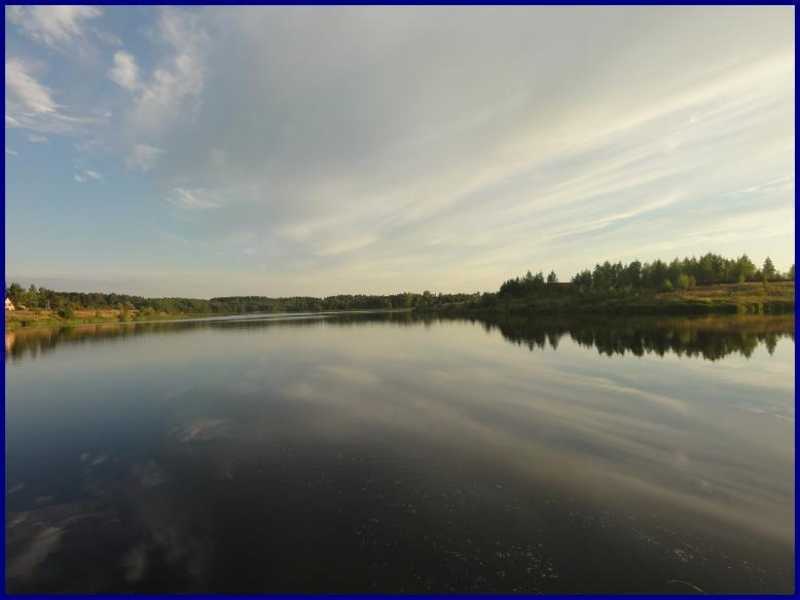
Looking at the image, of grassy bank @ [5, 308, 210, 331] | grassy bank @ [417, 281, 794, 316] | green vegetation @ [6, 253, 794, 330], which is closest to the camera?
grassy bank @ [417, 281, 794, 316]

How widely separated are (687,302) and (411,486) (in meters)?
90.5

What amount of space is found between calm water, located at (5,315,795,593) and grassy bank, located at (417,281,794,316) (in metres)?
66.9

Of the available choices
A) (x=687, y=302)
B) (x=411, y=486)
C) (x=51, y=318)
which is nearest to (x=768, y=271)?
(x=687, y=302)

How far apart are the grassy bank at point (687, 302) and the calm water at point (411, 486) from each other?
6691cm

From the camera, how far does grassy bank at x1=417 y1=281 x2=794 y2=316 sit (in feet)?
246

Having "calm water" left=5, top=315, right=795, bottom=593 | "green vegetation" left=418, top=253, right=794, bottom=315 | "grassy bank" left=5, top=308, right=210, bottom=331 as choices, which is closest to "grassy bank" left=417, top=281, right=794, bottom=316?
"green vegetation" left=418, top=253, right=794, bottom=315

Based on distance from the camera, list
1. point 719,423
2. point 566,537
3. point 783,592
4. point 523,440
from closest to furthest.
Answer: point 783,592 < point 566,537 < point 523,440 < point 719,423

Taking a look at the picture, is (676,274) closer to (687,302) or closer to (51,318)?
(687,302)

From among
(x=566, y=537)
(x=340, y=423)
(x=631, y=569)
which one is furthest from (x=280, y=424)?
(x=631, y=569)

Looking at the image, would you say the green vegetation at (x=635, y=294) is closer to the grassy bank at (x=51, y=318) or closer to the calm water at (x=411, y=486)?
the grassy bank at (x=51, y=318)

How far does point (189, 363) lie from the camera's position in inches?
1293

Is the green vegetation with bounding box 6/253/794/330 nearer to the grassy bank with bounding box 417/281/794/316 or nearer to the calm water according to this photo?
the grassy bank with bounding box 417/281/794/316

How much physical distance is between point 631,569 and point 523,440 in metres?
6.23

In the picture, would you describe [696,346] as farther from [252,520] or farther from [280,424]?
[252,520]
